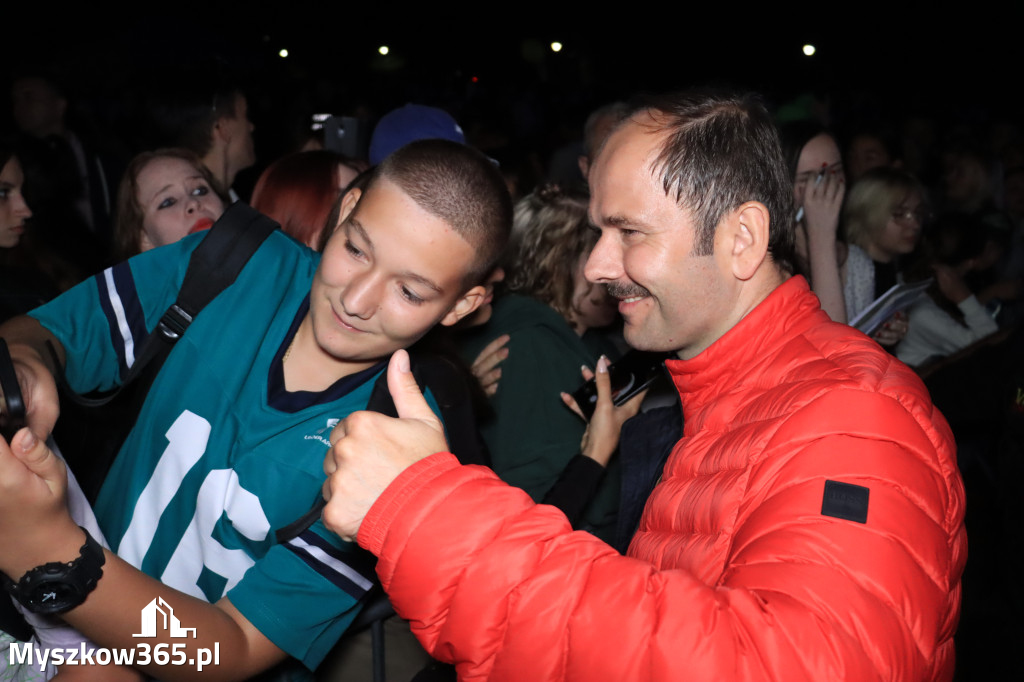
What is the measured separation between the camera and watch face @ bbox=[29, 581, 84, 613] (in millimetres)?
1176

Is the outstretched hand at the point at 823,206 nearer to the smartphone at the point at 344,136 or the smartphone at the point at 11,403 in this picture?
the smartphone at the point at 344,136

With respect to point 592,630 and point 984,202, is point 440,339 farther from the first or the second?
point 984,202

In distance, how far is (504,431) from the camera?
263 cm

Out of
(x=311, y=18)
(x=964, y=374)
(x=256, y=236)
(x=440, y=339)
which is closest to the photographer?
(x=256, y=236)

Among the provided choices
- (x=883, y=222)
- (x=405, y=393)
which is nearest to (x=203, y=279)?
(x=405, y=393)

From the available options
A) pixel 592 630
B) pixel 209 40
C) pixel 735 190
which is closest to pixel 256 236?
pixel 735 190

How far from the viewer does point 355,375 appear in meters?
1.80

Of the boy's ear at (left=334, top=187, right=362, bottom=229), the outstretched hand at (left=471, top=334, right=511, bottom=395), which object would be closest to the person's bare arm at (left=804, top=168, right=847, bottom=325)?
the outstretched hand at (left=471, top=334, right=511, bottom=395)

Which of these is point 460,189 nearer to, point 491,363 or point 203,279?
point 203,279

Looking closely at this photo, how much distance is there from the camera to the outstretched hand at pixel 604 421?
7.95 ft

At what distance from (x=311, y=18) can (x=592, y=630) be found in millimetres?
19305

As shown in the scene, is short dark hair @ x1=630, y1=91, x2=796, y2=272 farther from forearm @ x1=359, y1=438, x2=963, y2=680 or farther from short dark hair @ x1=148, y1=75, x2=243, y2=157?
short dark hair @ x1=148, y1=75, x2=243, y2=157

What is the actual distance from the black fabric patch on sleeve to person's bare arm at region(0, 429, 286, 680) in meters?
1.11

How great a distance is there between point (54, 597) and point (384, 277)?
0.87 m
